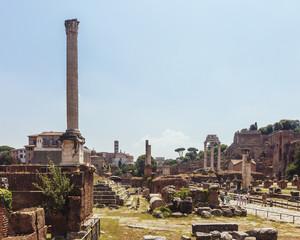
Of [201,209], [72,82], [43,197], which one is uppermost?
[72,82]

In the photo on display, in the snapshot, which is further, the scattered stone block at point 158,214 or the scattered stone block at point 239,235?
the scattered stone block at point 158,214

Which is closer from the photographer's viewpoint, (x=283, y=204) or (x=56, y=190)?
(x=56, y=190)

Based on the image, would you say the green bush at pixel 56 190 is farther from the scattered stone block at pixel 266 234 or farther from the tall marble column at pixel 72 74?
the scattered stone block at pixel 266 234

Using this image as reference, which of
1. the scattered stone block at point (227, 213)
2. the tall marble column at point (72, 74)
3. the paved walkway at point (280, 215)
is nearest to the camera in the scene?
the paved walkway at point (280, 215)

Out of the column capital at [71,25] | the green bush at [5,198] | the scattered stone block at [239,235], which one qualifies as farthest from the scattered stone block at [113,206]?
the column capital at [71,25]

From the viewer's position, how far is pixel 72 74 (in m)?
15.5

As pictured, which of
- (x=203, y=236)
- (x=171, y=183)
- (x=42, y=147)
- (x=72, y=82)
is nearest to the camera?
(x=203, y=236)

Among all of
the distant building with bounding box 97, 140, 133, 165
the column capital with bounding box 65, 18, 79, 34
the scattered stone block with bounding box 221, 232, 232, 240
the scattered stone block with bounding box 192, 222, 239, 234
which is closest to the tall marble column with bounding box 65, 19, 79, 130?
the column capital with bounding box 65, 18, 79, 34

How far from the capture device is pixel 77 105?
15.6 metres

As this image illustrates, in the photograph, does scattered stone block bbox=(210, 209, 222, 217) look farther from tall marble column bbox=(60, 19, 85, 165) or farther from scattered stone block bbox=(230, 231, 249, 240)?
tall marble column bbox=(60, 19, 85, 165)

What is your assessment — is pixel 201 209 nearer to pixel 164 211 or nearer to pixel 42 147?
pixel 164 211

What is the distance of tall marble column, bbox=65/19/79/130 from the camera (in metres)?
15.2

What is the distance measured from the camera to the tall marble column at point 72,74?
15250 mm

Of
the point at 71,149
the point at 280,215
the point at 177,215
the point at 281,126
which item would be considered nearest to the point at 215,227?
the point at 177,215
